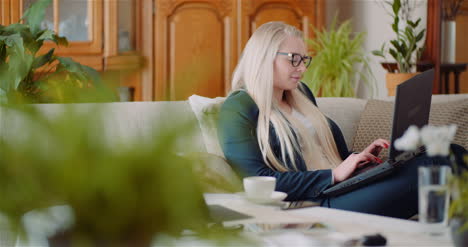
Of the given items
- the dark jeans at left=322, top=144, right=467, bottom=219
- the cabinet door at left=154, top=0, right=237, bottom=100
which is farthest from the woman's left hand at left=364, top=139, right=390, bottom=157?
the cabinet door at left=154, top=0, right=237, bottom=100

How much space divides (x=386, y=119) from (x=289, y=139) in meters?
0.55

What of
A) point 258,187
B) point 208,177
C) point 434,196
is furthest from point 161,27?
point 208,177

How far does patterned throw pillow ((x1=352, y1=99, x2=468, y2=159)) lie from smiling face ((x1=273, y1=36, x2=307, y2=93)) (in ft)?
1.46

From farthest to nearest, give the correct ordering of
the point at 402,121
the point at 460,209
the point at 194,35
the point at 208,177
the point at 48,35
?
the point at 194,35 < the point at 48,35 < the point at 402,121 < the point at 460,209 < the point at 208,177

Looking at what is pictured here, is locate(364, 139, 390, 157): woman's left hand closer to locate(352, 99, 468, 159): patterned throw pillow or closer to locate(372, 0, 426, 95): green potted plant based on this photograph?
locate(352, 99, 468, 159): patterned throw pillow

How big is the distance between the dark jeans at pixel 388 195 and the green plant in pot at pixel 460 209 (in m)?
0.82

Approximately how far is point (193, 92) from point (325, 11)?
4.89 m

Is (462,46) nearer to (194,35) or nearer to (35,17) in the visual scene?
(194,35)

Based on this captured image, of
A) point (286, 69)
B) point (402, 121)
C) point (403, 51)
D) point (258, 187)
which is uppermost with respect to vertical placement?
point (403, 51)

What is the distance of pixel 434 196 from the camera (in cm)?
118

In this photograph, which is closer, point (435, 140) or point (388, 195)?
point (435, 140)

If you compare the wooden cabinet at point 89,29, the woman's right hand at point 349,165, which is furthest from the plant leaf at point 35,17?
the woman's right hand at point 349,165

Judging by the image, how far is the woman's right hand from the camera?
1.96 meters

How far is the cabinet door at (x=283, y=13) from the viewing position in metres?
4.79
